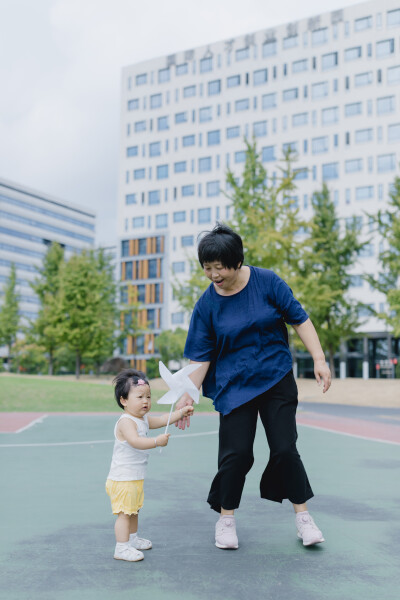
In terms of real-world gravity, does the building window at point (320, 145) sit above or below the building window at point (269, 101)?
below

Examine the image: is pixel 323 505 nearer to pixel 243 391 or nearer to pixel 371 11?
pixel 243 391

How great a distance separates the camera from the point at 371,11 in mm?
55656

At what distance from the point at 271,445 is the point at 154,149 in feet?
213

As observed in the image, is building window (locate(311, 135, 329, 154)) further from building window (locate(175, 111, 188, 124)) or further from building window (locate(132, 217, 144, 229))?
building window (locate(132, 217, 144, 229))

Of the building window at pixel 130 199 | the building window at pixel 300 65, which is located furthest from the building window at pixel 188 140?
the building window at pixel 300 65

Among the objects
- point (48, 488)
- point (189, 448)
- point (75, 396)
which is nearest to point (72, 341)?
point (75, 396)

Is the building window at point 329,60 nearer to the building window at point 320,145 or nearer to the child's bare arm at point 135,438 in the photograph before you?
the building window at point 320,145

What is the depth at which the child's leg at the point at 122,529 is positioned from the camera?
3568 mm

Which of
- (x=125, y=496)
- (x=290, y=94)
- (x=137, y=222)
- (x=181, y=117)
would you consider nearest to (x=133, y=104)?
(x=181, y=117)

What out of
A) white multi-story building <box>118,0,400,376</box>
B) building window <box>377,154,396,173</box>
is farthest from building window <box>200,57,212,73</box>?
building window <box>377,154,396,173</box>

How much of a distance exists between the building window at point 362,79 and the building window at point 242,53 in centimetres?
1131

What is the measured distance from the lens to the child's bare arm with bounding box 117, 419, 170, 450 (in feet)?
11.3

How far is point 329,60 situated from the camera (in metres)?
57.3

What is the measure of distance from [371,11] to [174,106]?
20.5 metres
